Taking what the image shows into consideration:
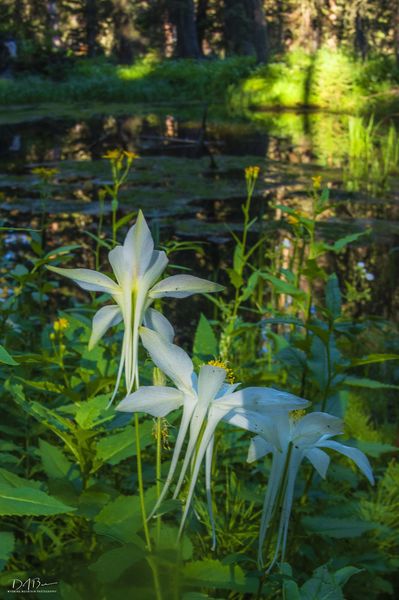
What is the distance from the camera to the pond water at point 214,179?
16.6 feet

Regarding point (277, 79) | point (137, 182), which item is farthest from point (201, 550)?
point (277, 79)

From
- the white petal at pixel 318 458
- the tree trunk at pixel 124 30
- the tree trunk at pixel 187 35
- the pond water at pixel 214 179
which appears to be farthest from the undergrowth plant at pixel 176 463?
the tree trunk at pixel 124 30

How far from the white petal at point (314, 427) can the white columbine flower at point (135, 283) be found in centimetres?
15

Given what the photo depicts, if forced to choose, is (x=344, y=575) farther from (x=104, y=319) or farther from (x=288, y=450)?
(x=104, y=319)

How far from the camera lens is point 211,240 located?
509 cm

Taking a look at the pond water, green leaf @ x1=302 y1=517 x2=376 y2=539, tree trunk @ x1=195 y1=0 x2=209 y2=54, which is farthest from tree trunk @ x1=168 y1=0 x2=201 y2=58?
green leaf @ x1=302 y1=517 x2=376 y2=539

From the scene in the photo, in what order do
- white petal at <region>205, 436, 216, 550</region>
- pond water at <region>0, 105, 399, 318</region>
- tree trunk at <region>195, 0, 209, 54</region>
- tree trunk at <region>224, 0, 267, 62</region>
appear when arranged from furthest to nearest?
1. tree trunk at <region>195, 0, 209, 54</region>
2. tree trunk at <region>224, 0, 267, 62</region>
3. pond water at <region>0, 105, 399, 318</region>
4. white petal at <region>205, 436, 216, 550</region>

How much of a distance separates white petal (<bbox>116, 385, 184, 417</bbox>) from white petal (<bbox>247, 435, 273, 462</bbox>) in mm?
122

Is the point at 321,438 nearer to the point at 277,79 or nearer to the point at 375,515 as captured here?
the point at 375,515

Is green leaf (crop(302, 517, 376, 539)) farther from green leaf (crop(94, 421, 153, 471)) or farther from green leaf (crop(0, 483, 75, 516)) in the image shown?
green leaf (crop(0, 483, 75, 516))

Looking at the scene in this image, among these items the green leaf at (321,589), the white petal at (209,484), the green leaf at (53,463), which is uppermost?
the white petal at (209,484)

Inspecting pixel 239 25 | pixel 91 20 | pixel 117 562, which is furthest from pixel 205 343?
pixel 91 20

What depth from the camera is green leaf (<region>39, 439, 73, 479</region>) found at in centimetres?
122

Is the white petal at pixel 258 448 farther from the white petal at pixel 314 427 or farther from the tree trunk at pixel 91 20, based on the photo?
the tree trunk at pixel 91 20
